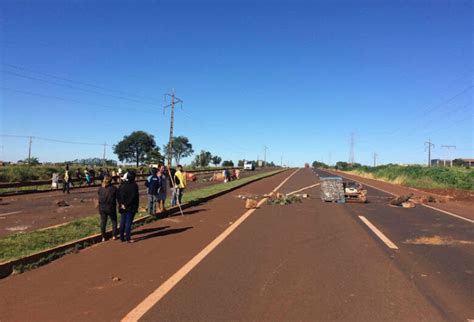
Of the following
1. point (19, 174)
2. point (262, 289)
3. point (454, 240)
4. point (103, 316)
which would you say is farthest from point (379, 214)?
point (19, 174)

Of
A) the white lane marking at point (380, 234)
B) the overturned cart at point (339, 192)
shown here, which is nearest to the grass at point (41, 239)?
the white lane marking at point (380, 234)

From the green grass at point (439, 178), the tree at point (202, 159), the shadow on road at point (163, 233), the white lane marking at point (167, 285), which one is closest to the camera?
the white lane marking at point (167, 285)

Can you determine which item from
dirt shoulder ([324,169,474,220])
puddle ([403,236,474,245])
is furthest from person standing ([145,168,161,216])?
dirt shoulder ([324,169,474,220])

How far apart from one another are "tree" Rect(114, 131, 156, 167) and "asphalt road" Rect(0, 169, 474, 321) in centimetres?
12719

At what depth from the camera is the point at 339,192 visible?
73.1ft

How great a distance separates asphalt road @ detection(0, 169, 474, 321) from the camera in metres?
5.55

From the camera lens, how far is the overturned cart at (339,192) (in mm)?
22281

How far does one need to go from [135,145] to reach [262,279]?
13502 centimetres

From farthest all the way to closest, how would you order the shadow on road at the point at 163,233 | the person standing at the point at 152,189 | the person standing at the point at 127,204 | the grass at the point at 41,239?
the person standing at the point at 152,189, the shadow on road at the point at 163,233, the person standing at the point at 127,204, the grass at the point at 41,239

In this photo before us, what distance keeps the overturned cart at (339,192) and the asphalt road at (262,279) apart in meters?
9.71

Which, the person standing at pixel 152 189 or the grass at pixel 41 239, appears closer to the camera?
the grass at pixel 41 239

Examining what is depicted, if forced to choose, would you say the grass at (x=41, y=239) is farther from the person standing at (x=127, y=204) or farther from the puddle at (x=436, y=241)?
the puddle at (x=436, y=241)

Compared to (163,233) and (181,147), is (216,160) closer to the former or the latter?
(181,147)

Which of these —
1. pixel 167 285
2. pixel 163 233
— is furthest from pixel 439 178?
pixel 167 285
